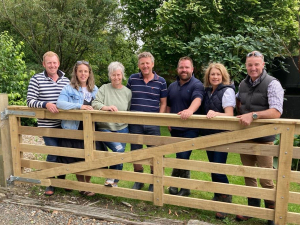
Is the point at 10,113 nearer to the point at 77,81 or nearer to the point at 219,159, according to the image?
the point at 77,81

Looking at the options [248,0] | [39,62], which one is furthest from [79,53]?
[248,0]

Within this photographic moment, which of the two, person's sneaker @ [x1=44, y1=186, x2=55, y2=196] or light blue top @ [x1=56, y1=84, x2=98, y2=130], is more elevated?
light blue top @ [x1=56, y1=84, x2=98, y2=130]

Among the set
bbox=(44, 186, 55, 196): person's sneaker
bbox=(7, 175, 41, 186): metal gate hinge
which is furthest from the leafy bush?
bbox=(7, 175, 41, 186): metal gate hinge

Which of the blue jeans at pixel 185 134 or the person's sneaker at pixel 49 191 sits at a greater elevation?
the blue jeans at pixel 185 134

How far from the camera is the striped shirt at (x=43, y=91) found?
12.7ft

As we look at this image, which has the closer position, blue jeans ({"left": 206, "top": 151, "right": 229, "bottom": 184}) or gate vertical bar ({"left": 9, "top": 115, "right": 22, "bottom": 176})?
blue jeans ({"left": 206, "top": 151, "right": 229, "bottom": 184})

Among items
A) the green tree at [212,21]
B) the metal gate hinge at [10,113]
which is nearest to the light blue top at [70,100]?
the metal gate hinge at [10,113]

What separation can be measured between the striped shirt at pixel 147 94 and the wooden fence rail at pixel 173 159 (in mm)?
418

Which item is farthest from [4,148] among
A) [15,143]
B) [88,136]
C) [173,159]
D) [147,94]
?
[173,159]

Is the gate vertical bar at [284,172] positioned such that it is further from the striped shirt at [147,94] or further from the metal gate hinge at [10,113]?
the metal gate hinge at [10,113]

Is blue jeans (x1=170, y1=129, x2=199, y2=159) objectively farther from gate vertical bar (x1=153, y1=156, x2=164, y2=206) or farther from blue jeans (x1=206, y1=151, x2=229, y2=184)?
gate vertical bar (x1=153, y1=156, x2=164, y2=206)

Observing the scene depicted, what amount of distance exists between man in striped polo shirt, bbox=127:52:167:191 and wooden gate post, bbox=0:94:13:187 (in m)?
1.87

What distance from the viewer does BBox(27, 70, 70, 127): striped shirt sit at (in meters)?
3.87

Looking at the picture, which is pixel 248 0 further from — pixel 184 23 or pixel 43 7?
pixel 43 7
